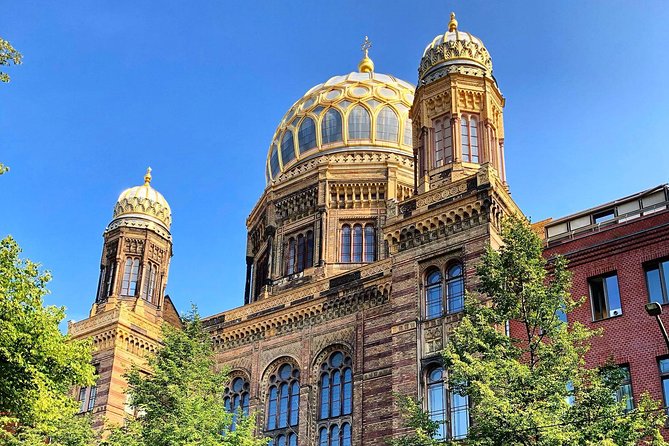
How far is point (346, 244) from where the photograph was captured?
145 feet

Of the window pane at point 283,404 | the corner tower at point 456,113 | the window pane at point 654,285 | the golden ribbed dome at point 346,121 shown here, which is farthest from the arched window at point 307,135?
the window pane at point 654,285

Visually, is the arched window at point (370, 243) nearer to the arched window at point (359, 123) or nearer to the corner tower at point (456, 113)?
the arched window at point (359, 123)

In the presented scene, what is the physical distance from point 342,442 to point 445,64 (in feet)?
51.7

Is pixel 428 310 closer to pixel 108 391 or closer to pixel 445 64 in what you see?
pixel 445 64

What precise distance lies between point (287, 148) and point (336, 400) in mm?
19946

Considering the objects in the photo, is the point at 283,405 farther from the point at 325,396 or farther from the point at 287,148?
the point at 287,148

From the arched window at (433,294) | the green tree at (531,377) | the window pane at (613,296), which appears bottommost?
the green tree at (531,377)

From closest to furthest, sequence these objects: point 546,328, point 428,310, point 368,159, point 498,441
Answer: point 498,441
point 546,328
point 428,310
point 368,159

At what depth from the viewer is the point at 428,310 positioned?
2903 cm

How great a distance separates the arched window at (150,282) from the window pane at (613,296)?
1012 inches

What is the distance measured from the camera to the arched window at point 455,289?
92.8ft

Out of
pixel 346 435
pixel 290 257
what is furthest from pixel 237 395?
pixel 290 257

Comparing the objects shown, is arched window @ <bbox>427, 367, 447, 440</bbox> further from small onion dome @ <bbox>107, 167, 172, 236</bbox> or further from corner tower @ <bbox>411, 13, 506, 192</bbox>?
small onion dome @ <bbox>107, 167, 172, 236</bbox>

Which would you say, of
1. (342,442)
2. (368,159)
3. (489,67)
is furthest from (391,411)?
(368,159)
